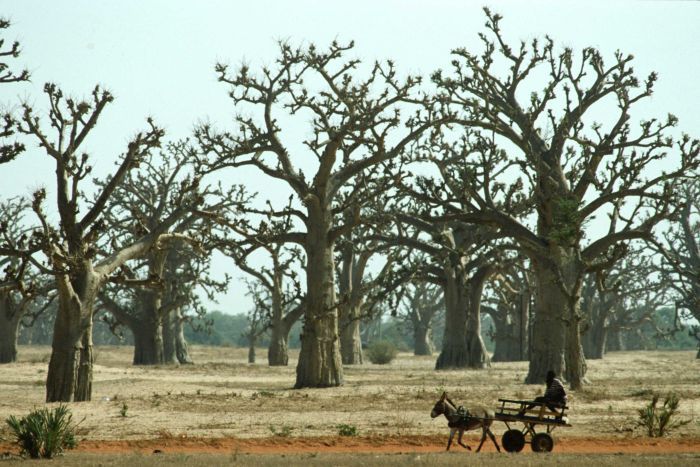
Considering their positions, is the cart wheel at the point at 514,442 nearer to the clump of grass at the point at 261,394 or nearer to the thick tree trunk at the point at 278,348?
the clump of grass at the point at 261,394

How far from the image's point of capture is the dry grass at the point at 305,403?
20031 millimetres

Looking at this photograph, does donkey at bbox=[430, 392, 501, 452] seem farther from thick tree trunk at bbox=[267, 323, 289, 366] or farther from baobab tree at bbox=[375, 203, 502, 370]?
thick tree trunk at bbox=[267, 323, 289, 366]

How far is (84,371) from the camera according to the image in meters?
24.0

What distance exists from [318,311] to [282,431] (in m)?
10.7

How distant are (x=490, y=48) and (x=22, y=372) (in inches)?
769

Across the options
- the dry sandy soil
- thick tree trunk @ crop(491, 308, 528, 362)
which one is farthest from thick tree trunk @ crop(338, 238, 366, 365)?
the dry sandy soil

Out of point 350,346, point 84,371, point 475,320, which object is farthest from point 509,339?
point 84,371

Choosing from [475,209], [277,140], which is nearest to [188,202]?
[277,140]

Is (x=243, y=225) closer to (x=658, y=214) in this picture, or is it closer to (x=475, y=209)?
(x=475, y=209)

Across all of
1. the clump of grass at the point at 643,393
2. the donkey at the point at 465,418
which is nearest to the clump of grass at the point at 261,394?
the clump of grass at the point at 643,393

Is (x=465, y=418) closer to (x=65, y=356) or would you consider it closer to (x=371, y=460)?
(x=371, y=460)

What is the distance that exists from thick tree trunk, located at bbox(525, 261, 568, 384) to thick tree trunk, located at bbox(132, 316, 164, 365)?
859 inches

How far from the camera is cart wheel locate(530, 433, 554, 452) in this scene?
1603cm

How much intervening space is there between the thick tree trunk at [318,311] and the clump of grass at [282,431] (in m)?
9.66
